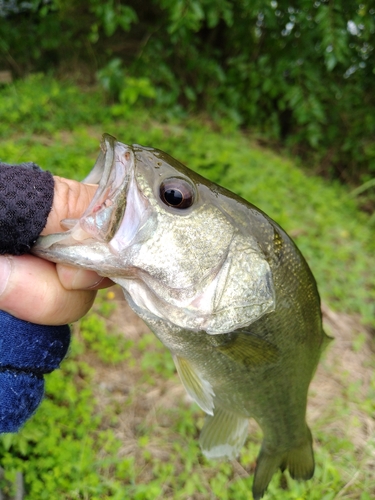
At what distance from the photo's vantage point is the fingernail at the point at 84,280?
1.09 meters

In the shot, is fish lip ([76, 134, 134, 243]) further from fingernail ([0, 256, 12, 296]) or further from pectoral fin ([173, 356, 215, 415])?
pectoral fin ([173, 356, 215, 415])

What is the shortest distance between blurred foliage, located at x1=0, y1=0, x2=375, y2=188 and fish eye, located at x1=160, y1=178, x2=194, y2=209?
3.84 meters

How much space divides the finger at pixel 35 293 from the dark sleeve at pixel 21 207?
4 cm

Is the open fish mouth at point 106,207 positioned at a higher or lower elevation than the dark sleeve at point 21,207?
higher

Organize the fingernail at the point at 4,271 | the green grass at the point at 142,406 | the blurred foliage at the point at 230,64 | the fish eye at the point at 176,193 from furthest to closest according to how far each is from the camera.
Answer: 1. the blurred foliage at the point at 230,64
2. the green grass at the point at 142,406
3. the fish eye at the point at 176,193
4. the fingernail at the point at 4,271

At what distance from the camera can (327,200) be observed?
195 inches

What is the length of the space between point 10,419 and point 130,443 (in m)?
1.14

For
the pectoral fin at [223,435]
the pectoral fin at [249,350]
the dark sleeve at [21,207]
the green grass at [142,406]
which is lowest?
the green grass at [142,406]

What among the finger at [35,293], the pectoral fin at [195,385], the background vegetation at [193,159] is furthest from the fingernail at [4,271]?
the background vegetation at [193,159]

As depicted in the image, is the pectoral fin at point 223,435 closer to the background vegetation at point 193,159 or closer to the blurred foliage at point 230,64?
the background vegetation at point 193,159

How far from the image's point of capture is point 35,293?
1035 millimetres

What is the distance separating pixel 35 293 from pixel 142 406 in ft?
5.18

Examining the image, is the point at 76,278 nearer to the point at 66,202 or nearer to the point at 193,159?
the point at 66,202

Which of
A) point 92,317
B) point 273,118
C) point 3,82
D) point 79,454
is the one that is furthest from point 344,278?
point 3,82
